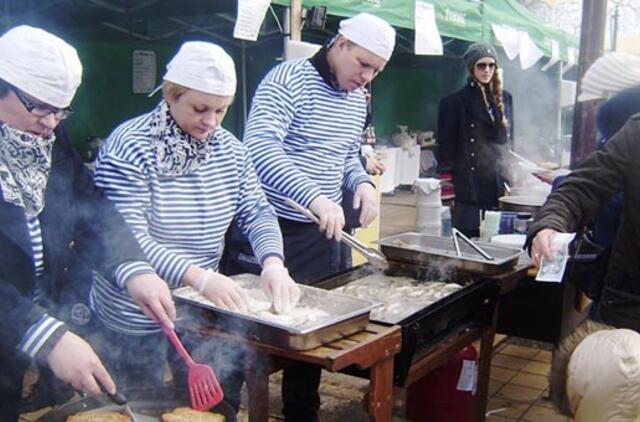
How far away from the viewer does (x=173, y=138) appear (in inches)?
88.0

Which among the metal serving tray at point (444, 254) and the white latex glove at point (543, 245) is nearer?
the white latex glove at point (543, 245)

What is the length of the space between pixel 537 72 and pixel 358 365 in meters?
13.2

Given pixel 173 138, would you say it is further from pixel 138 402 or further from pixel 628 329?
pixel 628 329

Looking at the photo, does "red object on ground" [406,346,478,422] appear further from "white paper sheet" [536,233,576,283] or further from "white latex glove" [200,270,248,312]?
"white latex glove" [200,270,248,312]

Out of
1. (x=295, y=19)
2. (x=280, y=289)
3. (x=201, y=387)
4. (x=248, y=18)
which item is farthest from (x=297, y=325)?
(x=295, y=19)

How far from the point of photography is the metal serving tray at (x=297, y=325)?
202 centimetres

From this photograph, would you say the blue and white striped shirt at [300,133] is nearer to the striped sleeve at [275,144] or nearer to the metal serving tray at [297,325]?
the striped sleeve at [275,144]

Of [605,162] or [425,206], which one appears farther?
[425,206]

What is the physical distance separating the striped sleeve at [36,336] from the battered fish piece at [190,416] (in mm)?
402

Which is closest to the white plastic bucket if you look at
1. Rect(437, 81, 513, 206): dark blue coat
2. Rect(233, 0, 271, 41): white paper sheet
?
Rect(437, 81, 513, 206): dark blue coat

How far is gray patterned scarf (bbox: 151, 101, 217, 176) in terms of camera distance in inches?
87.3

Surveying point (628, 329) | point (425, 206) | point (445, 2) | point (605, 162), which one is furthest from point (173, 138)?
point (445, 2)

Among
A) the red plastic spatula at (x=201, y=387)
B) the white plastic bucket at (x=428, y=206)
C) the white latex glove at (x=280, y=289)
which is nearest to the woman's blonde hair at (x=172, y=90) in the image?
the white latex glove at (x=280, y=289)

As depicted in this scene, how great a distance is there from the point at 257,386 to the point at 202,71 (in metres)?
1.07
